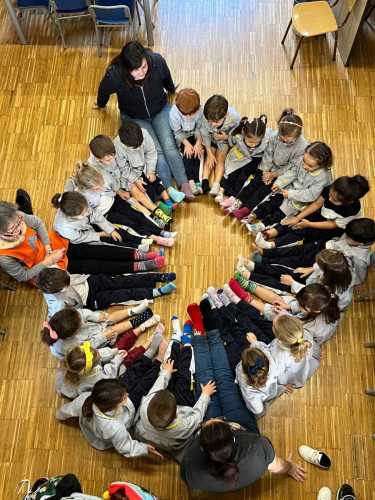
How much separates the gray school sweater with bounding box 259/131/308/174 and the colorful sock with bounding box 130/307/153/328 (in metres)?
1.50

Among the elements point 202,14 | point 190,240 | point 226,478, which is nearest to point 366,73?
point 202,14

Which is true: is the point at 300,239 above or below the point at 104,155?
below

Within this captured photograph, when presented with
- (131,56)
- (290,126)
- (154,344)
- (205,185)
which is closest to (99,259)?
(154,344)

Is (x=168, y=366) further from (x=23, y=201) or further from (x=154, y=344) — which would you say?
(x=23, y=201)

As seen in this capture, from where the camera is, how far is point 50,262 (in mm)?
3678

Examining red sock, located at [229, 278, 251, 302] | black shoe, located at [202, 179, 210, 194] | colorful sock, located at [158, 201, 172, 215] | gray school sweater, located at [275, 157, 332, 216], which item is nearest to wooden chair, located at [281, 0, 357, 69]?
gray school sweater, located at [275, 157, 332, 216]

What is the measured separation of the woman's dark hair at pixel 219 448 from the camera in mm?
2656

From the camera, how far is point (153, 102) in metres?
4.19

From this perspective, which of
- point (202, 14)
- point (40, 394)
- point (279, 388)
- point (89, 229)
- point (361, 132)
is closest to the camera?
point (279, 388)

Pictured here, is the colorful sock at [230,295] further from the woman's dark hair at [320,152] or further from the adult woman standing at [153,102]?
the woman's dark hair at [320,152]

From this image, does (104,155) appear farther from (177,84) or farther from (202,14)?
(202,14)

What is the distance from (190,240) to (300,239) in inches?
35.0

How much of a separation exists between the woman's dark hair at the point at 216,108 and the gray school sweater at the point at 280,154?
460mm

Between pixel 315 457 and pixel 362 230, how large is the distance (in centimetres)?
155
